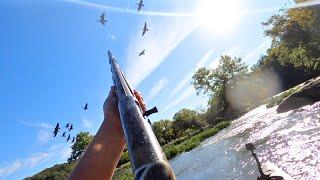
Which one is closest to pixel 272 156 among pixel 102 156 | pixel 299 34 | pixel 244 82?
pixel 102 156

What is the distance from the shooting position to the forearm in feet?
6.74

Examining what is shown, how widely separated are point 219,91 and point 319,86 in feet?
193

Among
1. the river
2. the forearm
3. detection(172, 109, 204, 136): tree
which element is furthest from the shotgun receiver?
detection(172, 109, 204, 136): tree

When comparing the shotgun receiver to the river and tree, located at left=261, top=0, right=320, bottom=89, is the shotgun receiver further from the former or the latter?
tree, located at left=261, top=0, right=320, bottom=89

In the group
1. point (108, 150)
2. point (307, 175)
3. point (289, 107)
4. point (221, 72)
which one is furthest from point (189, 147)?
point (221, 72)

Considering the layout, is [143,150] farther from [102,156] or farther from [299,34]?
[299,34]

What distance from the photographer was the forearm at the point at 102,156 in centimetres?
205

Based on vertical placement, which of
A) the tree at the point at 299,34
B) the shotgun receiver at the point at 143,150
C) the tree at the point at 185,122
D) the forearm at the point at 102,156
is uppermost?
the tree at the point at 185,122

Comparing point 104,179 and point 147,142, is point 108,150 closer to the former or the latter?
point 104,179

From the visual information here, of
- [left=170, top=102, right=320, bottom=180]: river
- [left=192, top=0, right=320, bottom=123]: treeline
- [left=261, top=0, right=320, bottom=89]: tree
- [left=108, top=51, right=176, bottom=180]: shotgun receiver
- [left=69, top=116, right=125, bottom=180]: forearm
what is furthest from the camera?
[left=192, top=0, right=320, bottom=123]: treeline

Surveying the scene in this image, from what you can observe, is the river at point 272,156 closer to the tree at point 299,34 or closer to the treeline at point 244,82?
the tree at point 299,34

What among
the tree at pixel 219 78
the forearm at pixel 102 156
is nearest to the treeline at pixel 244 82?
the tree at pixel 219 78

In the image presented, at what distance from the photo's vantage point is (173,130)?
4643 inches

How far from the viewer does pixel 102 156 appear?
219 centimetres
